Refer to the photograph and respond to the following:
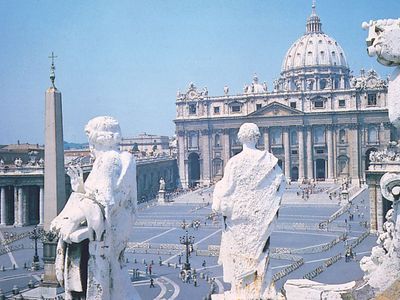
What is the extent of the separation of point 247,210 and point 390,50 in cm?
215

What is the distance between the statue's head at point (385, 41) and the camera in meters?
4.53

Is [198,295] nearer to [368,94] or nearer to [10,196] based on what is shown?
[10,196]

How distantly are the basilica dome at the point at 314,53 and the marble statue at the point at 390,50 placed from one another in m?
94.4

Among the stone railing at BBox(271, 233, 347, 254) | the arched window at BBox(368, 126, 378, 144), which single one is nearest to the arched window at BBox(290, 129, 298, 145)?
the arched window at BBox(368, 126, 378, 144)

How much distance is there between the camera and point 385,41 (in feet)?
14.9

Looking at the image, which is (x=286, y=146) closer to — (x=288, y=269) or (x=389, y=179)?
(x=288, y=269)

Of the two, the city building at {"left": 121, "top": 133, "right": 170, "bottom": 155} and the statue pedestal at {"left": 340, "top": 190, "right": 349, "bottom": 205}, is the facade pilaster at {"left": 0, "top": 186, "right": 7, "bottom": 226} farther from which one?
the city building at {"left": 121, "top": 133, "right": 170, "bottom": 155}

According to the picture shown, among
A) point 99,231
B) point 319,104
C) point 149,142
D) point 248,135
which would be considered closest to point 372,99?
point 319,104

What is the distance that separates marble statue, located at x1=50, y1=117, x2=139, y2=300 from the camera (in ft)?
15.2

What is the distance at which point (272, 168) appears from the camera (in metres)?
5.91

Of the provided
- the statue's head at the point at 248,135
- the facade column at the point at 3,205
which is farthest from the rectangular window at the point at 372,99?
the statue's head at the point at 248,135

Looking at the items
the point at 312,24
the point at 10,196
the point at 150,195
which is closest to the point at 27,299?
the point at 10,196

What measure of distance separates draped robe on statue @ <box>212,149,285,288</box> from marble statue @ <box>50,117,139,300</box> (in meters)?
1.23

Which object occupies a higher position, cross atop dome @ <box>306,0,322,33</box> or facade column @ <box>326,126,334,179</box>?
cross atop dome @ <box>306,0,322,33</box>
